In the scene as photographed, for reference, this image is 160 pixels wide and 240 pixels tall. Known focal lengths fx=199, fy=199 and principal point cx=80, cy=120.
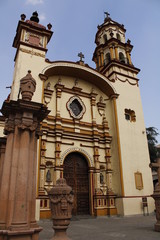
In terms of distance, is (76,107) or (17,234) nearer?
(17,234)

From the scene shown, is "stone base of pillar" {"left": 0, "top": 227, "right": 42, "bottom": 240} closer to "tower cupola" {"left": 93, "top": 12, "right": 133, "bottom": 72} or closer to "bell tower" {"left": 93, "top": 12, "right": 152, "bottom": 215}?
"bell tower" {"left": 93, "top": 12, "right": 152, "bottom": 215}

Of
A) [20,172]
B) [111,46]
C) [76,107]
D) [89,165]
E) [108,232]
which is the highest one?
[111,46]

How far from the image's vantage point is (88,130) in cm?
1371

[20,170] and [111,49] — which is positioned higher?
[111,49]

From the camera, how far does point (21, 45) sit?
12.6 meters

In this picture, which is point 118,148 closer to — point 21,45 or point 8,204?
point 21,45

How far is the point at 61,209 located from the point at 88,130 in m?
9.92

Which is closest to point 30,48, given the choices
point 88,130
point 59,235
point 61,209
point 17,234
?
point 88,130

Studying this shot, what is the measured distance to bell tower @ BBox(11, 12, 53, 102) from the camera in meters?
11.8

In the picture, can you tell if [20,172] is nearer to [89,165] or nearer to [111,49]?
[89,165]

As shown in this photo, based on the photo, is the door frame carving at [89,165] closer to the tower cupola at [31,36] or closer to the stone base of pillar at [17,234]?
the tower cupola at [31,36]

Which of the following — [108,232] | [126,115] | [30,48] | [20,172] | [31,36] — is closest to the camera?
[20,172]

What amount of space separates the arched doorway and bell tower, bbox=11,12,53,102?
171 inches

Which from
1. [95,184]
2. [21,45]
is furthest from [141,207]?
[21,45]
